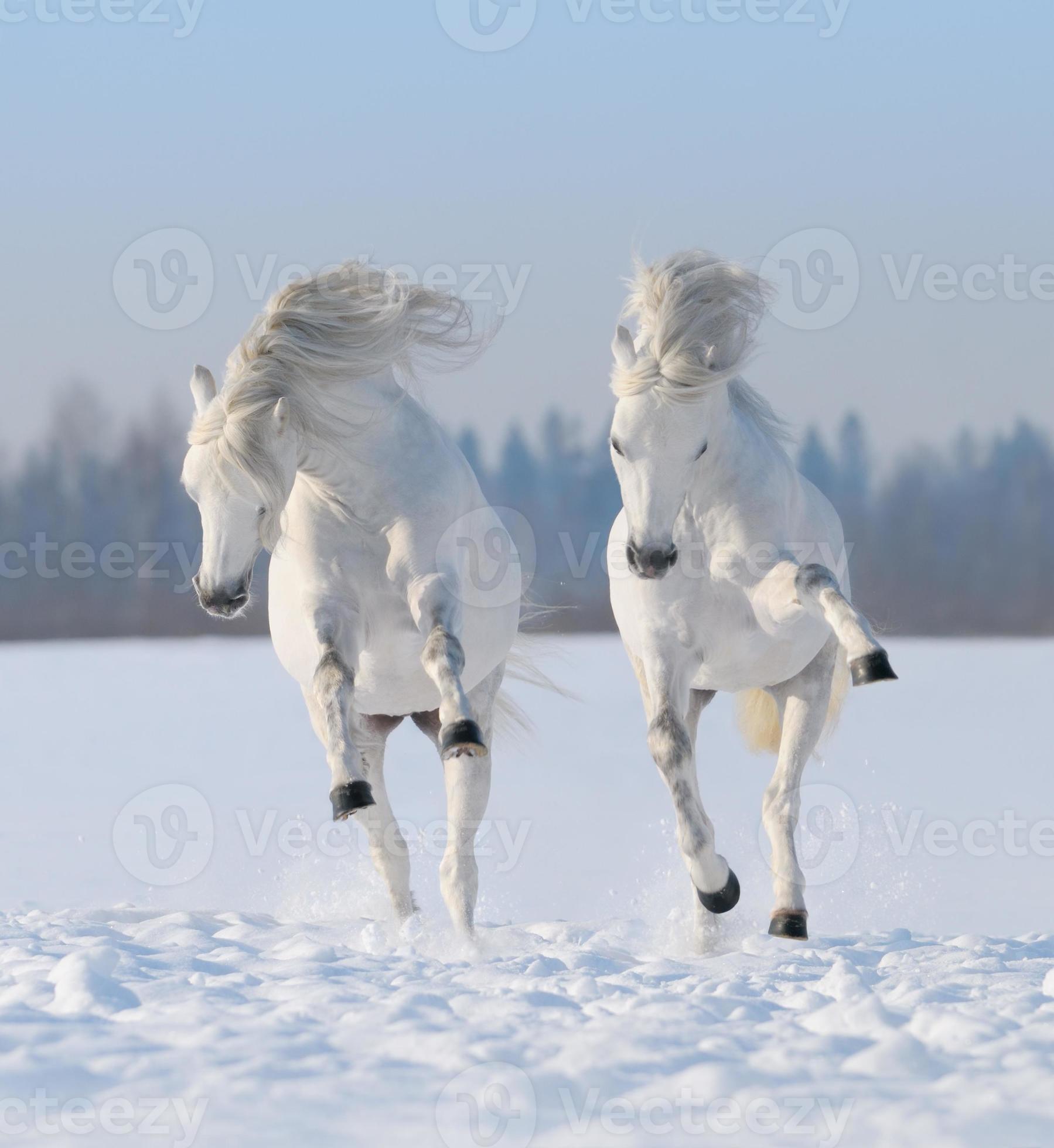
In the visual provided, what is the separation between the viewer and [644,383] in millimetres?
5035

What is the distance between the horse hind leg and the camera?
4.70 metres

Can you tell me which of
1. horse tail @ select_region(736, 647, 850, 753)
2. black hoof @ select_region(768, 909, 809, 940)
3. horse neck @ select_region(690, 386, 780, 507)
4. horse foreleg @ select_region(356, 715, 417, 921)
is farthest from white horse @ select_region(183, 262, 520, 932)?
horse tail @ select_region(736, 647, 850, 753)

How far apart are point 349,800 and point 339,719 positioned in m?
0.33

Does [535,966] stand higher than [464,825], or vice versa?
[464,825]

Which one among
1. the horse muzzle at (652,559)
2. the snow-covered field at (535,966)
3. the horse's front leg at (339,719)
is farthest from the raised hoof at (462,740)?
the horse muzzle at (652,559)

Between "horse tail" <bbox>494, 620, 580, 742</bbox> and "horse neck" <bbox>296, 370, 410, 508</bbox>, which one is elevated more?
"horse neck" <bbox>296, 370, 410, 508</bbox>

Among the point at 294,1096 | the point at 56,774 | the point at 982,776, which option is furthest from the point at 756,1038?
the point at 56,774

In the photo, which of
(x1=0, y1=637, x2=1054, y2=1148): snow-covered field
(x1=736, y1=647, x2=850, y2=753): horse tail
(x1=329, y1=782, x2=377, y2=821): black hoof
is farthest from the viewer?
(x1=736, y1=647, x2=850, y2=753): horse tail

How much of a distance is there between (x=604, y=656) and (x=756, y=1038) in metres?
18.3

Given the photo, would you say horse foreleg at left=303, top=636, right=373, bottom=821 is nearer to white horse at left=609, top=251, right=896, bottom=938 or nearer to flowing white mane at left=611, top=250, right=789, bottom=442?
white horse at left=609, top=251, right=896, bottom=938

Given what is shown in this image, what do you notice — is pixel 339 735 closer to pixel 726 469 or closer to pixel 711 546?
pixel 711 546

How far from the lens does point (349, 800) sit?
15.7 ft

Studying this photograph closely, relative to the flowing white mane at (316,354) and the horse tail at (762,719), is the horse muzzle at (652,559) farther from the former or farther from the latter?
the horse tail at (762,719)

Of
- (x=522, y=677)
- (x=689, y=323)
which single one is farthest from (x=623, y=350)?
(x=522, y=677)
